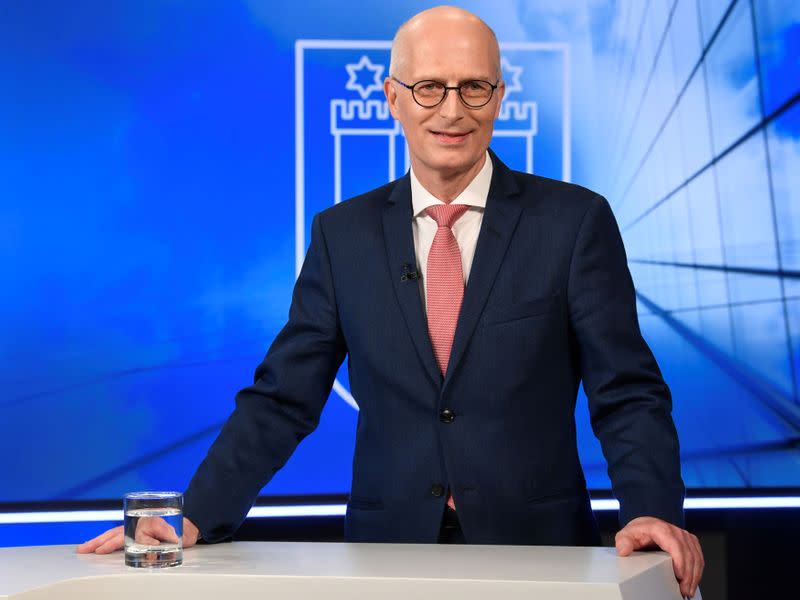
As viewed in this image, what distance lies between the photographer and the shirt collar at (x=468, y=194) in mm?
2207

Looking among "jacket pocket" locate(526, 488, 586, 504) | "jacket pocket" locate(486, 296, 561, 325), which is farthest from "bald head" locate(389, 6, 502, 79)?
"jacket pocket" locate(526, 488, 586, 504)

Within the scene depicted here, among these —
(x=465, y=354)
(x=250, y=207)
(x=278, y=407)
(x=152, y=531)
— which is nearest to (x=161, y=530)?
(x=152, y=531)

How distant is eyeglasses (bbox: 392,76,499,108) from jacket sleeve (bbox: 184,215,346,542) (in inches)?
15.7

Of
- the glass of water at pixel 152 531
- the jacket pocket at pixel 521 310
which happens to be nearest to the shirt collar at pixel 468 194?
the jacket pocket at pixel 521 310

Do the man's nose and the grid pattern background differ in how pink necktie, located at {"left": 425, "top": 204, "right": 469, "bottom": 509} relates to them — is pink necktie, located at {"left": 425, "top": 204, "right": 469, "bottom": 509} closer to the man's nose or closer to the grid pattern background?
the man's nose

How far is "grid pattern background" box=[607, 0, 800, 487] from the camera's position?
3.47 m

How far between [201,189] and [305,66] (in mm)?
537

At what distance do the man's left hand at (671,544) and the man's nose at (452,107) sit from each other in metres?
0.85

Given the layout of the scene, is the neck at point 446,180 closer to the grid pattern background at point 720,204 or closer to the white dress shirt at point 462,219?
the white dress shirt at point 462,219

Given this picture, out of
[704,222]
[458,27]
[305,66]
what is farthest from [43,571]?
[704,222]

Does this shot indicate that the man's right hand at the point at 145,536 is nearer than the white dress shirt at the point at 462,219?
Yes

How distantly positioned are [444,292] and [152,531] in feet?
2.67

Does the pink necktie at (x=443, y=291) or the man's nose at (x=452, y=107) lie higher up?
the man's nose at (x=452, y=107)

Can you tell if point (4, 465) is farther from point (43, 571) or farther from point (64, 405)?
point (43, 571)
